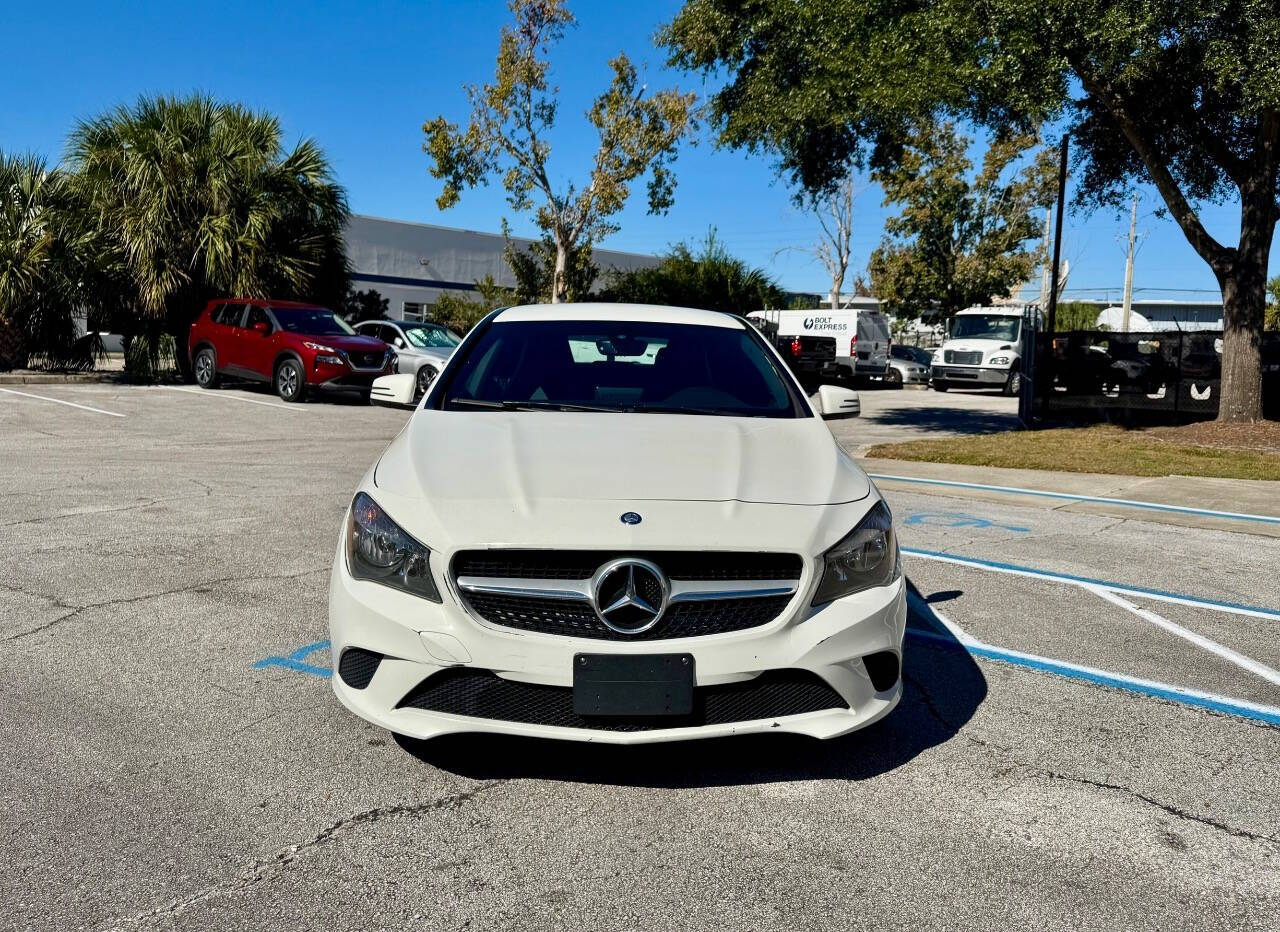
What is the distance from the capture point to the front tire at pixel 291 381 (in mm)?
18609

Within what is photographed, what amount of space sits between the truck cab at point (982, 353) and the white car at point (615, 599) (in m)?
26.9

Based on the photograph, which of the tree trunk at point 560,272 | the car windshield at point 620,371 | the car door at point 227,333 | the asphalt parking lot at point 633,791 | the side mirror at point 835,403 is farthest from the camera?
the tree trunk at point 560,272

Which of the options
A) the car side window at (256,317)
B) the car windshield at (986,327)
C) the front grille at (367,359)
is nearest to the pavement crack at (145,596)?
the front grille at (367,359)

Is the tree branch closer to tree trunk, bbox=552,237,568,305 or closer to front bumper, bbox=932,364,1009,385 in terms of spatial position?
front bumper, bbox=932,364,1009,385

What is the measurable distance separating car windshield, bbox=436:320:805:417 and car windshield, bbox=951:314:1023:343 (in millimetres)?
26106

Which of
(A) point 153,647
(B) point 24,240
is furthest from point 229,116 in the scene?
(A) point 153,647

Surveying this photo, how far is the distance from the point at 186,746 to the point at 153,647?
1.24 metres

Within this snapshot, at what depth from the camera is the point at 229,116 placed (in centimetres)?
2252

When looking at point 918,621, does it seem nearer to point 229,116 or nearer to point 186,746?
point 186,746

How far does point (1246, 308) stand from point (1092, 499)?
7.03 m

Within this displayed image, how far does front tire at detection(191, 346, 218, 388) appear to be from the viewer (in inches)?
798

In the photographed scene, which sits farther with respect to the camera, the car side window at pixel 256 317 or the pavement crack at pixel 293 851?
the car side window at pixel 256 317

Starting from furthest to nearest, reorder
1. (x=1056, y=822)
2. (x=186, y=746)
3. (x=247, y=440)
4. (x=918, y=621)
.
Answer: (x=247, y=440), (x=918, y=621), (x=186, y=746), (x=1056, y=822)

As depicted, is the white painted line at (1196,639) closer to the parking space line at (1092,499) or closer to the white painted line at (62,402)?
the parking space line at (1092,499)
